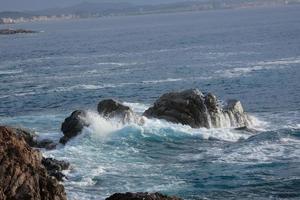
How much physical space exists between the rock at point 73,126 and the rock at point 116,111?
2.66 metres

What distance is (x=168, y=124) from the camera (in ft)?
158

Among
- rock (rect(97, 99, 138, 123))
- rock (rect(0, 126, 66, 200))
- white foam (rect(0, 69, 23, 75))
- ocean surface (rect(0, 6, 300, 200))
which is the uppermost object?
rock (rect(0, 126, 66, 200))

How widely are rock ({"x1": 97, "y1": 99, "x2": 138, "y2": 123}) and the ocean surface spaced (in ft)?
3.02

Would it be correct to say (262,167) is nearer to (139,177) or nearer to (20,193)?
(139,177)

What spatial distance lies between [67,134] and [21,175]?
20.6 meters

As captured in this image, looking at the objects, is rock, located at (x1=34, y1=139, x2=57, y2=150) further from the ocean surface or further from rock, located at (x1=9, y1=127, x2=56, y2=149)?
the ocean surface

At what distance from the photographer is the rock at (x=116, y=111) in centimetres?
4869

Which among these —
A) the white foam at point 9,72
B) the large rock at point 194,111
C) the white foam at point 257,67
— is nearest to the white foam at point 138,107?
the large rock at point 194,111

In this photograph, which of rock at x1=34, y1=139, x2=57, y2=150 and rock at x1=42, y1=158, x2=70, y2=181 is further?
rock at x1=34, y1=139, x2=57, y2=150

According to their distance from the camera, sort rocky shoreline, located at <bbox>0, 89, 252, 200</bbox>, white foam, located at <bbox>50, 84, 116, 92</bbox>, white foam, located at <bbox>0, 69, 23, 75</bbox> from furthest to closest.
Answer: white foam, located at <bbox>0, 69, 23, 75</bbox> < white foam, located at <bbox>50, 84, 116, 92</bbox> < rocky shoreline, located at <bbox>0, 89, 252, 200</bbox>

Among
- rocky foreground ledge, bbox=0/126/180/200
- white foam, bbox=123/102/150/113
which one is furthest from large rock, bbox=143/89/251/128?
rocky foreground ledge, bbox=0/126/180/200

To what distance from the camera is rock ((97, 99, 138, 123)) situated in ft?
160

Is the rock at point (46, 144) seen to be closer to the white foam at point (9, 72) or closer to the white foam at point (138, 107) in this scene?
the white foam at point (138, 107)

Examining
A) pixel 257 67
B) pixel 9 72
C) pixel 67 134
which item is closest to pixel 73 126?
pixel 67 134
